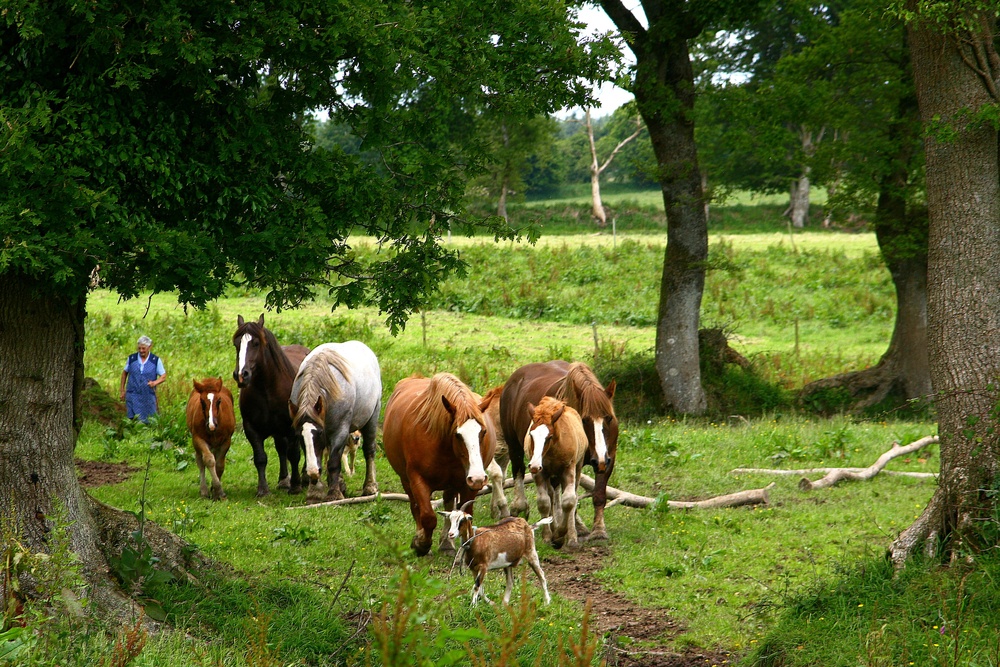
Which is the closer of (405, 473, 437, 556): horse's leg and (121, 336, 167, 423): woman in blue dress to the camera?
(405, 473, 437, 556): horse's leg

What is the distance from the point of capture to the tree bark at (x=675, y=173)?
16.4 meters

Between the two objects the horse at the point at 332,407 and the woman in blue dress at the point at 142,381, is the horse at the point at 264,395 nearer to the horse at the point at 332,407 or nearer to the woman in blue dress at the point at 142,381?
the horse at the point at 332,407

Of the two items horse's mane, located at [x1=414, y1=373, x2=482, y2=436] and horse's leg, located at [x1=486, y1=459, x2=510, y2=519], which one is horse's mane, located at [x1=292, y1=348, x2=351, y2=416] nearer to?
horse's mane, located at [x1=414, y1=373, x2=482, y2=436]

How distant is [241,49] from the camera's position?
615 cm

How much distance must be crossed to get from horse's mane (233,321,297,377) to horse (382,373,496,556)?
3.49m

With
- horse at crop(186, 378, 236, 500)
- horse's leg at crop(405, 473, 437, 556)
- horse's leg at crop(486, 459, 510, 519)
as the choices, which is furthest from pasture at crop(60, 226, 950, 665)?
horse's leg at crop(486, 459, 510, 519)

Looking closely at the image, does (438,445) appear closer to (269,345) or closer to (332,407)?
(332,407)

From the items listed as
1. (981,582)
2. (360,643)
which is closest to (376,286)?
(360,643)

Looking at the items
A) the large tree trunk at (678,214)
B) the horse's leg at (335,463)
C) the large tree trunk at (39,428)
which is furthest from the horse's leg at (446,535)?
the large tree trunk at (678,214)

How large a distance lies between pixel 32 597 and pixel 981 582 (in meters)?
6.46

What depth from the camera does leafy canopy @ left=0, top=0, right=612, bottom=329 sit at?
18.5 feet


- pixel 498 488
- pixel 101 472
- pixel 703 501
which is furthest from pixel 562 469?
pixel 101 472

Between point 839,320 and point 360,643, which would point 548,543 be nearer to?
point 360,643

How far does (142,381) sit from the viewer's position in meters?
15.7
